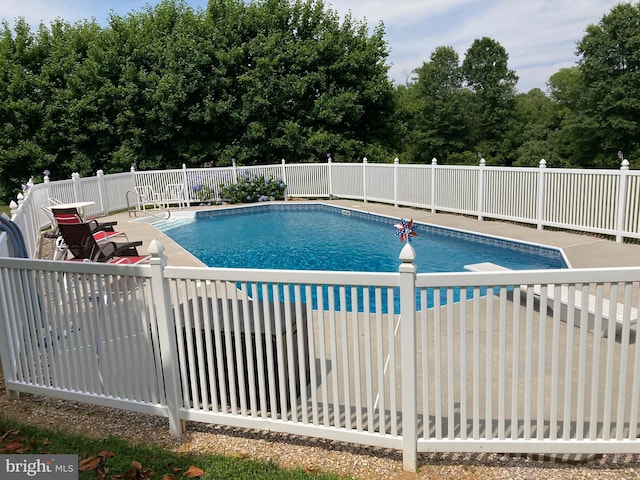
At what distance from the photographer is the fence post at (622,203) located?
9.02 metres

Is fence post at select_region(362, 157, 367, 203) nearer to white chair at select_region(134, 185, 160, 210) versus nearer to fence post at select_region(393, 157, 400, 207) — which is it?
fence post at select_region(393, 157, 400, 207)

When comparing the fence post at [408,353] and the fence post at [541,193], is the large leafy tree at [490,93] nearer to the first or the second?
the fence post at [541,193]

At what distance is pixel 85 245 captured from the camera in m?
8.04

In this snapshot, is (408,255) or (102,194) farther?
(102,194)

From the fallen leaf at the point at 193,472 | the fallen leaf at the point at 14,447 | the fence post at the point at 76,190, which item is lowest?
the fallen leaf at the point at 193,472

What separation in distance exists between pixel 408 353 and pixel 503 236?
854 centimetres

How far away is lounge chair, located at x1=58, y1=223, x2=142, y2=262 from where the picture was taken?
779 cm

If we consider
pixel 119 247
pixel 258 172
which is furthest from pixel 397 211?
pixel 119 247

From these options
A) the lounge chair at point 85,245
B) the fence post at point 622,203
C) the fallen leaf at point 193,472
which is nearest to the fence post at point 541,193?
the fence post at point 622,203

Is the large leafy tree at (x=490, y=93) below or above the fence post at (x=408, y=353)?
above

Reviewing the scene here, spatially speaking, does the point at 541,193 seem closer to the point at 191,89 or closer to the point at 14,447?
the point at 14,447

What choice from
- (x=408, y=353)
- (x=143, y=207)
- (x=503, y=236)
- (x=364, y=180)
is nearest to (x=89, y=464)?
(x=408, y=353)

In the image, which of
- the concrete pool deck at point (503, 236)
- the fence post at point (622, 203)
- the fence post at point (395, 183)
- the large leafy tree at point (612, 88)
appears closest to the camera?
the concrete pool deck at point (503, 236)

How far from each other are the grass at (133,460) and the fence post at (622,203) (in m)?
8.68
